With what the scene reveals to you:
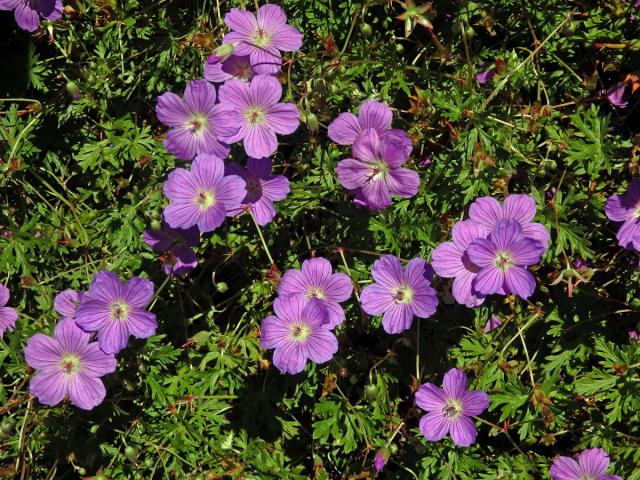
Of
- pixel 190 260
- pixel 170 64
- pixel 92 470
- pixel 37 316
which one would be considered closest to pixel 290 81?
pixel 170 64

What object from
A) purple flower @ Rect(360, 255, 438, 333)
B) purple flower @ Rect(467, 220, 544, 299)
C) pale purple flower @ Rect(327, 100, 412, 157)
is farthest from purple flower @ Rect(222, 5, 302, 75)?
purple flower @ Rect(467, 220, 544, 299)

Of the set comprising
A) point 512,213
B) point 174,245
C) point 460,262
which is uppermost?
point 512,213

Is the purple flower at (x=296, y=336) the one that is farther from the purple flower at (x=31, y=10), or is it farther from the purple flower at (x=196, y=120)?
the purple flower at (x=31, y=10)

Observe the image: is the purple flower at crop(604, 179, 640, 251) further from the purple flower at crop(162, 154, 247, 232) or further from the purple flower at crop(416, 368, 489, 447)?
the purple flower at crop(162, 154, 247, 232)

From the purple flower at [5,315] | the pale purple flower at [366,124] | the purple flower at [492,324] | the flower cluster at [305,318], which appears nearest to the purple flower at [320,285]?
the flower cluster at [305,318]

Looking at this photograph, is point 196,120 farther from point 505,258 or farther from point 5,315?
point 505,258

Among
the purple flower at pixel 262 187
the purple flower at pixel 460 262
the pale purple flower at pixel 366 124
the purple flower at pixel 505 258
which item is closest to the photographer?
the purple flower at pixel 505 258

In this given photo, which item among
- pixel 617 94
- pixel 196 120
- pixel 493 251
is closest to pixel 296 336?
pixel 493 251
